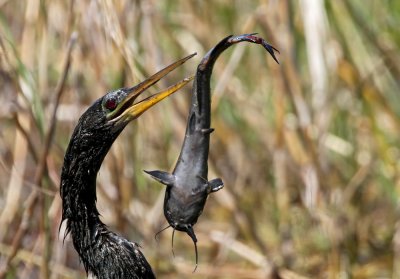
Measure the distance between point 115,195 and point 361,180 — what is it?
1.39 meters

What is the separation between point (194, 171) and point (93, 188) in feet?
2.05

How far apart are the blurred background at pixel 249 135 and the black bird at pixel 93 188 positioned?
978 mm

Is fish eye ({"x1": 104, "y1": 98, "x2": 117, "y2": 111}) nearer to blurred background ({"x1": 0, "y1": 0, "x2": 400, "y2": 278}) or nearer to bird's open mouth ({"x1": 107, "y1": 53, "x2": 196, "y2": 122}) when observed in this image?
bird's open mouth ({"x1": 107, "y1": 53, "x2": 196, "y2": 122})

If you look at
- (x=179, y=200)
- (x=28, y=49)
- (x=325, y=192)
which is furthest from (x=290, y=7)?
(x=179, y=200)

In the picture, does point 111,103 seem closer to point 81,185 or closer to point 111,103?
point 111,103

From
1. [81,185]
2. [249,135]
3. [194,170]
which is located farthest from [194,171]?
[249,135]

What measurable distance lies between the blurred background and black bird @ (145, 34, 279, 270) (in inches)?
55.4

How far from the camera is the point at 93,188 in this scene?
3.32 meters

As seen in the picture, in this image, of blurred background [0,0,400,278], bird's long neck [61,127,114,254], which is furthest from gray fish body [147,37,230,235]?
blurred background [0,0,400,278]

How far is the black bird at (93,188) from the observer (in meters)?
3.15

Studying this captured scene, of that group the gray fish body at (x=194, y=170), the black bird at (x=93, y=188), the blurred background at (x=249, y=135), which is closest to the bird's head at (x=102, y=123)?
the black bird at (x=93, y=188)

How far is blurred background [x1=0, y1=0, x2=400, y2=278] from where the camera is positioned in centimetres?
462

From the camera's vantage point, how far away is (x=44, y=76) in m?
4.61

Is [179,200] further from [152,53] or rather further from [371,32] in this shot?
[371,32]
